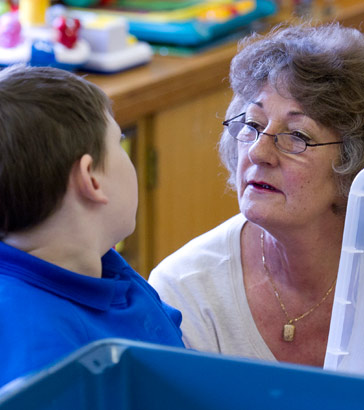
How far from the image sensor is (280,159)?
1306 millimetres

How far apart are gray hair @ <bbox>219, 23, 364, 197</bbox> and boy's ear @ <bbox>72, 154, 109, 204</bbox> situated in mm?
560

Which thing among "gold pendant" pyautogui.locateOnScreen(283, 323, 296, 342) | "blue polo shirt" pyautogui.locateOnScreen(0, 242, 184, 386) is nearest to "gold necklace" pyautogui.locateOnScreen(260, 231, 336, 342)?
"gold pendant" pyautogui.locateOnScreen(283, 323, 296, 342)

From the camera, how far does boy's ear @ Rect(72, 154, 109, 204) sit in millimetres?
831

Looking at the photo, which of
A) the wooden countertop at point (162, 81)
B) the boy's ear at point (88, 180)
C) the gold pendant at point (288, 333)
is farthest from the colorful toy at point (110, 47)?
the boy's ear at point (88, 180)

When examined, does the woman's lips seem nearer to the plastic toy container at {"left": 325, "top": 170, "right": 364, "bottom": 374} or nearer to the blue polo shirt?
the blue polo shirt

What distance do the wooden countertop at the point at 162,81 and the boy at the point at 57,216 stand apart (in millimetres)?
1348

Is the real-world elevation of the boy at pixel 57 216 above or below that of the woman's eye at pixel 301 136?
above

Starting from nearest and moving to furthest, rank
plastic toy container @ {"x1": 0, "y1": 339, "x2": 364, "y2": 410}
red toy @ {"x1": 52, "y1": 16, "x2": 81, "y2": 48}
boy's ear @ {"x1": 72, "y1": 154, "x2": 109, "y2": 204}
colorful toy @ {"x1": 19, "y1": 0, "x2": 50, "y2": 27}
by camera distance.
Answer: plastic toy container @ {"x1": 0, "y1": 339, "x2": 364, "y2": 410}
boy's ear @ {"x1": 72, "y1": 154, "x2": 109, "y2": 204}
red toy @ {"x1": 52, "y1": 16, "x2": 81, "y2": 48}
colorful toy @ {"x1": 19, "y1": 0, "x2": 50, "y2": 27}

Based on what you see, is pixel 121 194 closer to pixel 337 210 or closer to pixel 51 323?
pixel 51 323

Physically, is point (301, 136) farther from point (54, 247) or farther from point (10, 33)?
point (10, 33)

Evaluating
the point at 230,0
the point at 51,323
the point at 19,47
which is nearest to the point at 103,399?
the point at 51,323

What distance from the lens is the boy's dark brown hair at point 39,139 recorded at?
0.79m

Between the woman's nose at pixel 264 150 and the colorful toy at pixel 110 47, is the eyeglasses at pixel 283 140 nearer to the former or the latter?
the woman's nose at pixel 264 150

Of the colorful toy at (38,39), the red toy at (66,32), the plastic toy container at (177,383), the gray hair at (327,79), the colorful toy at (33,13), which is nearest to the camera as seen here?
the plastic toy container at (177,383)
